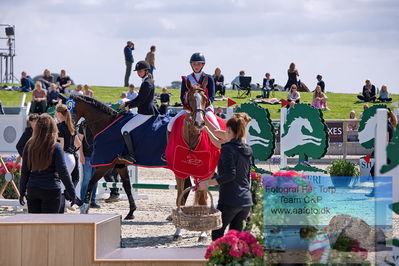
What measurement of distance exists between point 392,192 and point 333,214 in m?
1.04

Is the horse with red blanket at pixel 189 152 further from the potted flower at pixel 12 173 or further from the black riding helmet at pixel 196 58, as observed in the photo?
the potted flower at pixel 12 173

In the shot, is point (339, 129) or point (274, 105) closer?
point (339, 129)

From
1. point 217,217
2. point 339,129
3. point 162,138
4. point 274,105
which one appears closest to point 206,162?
point 162,138

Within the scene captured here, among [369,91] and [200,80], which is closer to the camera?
[200,80]

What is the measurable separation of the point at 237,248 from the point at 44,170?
2944 millimetres

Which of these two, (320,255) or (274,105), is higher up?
(274,105)

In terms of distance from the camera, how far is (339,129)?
77.2ft

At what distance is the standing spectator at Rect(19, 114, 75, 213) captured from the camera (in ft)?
25.6

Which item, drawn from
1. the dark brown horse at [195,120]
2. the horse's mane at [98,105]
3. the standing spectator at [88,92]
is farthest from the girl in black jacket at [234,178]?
the standing spectator at [88,92]

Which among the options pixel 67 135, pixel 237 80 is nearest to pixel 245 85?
pixel 237 80

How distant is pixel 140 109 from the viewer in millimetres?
11797

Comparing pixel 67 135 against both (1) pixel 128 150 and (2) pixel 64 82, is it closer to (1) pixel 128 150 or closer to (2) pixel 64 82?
(1) pixel 128 150

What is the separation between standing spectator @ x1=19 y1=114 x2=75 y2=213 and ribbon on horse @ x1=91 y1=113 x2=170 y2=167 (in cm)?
376

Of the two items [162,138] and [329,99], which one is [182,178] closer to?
[162,138]
